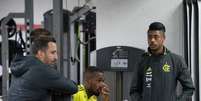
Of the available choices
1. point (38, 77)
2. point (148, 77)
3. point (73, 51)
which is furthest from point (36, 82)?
point (73, 51)

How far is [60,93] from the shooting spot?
2.29 metres

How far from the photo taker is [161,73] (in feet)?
10.3

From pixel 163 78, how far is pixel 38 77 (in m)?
1.28

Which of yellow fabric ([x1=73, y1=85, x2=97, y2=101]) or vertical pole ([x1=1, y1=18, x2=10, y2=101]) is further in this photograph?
vertical pole ([x1=1, y1=18, x2=10, y2=101])

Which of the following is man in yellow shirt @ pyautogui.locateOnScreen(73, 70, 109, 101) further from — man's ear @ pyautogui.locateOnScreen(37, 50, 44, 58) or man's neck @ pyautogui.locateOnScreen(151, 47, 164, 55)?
man's ear @ pyautogui.locateOnScreen(37, 50, 44, 58)

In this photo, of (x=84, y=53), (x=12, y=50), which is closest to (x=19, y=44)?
(x=12, y=50)

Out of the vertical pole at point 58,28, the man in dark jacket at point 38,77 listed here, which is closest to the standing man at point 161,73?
the vertical pole at point 58,28

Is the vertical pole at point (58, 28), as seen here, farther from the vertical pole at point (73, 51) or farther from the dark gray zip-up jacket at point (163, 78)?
the vertical pole at point (73, 51)

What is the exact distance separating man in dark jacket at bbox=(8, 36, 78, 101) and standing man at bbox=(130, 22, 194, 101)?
105 cm

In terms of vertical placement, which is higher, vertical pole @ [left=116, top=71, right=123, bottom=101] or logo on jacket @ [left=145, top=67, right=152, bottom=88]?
logo on jacket @ [left=145, top=67, right=152, bottom=88]

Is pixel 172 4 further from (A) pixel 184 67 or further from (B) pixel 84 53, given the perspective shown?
(B) pixel 84 53

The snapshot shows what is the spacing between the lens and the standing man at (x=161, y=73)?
3100 mm

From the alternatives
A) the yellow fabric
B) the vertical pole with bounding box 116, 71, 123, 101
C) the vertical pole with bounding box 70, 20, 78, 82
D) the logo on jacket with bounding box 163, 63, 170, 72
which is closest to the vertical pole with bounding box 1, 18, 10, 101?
the vertical pole with bounding box 70, 20, 78, 82

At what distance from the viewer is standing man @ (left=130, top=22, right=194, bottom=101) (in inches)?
122
